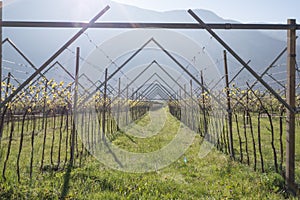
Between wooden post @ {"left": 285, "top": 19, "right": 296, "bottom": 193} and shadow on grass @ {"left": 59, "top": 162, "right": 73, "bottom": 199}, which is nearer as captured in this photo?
shadow on grass @ {"left": 59, "top": 162, "right": 73, "bottom": 199}

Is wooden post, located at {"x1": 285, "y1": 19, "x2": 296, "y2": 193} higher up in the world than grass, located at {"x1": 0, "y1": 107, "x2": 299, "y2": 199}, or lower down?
higher up

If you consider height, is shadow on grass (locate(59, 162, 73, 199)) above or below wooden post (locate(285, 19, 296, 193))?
below

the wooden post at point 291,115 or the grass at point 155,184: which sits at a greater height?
the wooden post at point 291,115

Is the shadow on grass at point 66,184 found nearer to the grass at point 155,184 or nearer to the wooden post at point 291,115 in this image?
the grass at point 155,184

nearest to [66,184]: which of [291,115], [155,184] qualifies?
[155,184]

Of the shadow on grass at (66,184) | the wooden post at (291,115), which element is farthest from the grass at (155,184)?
the wooden post at (291,115)

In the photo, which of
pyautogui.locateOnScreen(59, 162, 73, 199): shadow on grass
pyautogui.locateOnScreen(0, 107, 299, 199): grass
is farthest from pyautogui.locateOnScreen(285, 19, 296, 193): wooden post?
pyautogui.locateOnScreen(59, 162, 73, 199): shadow on grass

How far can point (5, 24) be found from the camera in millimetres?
4113

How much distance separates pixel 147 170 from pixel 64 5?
18566 centimetres

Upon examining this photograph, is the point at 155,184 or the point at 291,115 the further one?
the point at 155,184

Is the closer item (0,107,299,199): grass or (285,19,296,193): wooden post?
(0,107,299,199): grass

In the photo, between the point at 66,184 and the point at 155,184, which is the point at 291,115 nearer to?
the point at 155,184

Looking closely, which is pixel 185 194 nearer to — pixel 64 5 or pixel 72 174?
pixel 72 174

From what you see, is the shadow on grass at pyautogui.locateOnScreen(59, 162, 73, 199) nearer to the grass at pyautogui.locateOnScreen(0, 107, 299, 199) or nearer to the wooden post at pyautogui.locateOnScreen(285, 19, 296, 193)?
the grass at pyautogui.locateOnScreen(0, 107, 299, 199)
